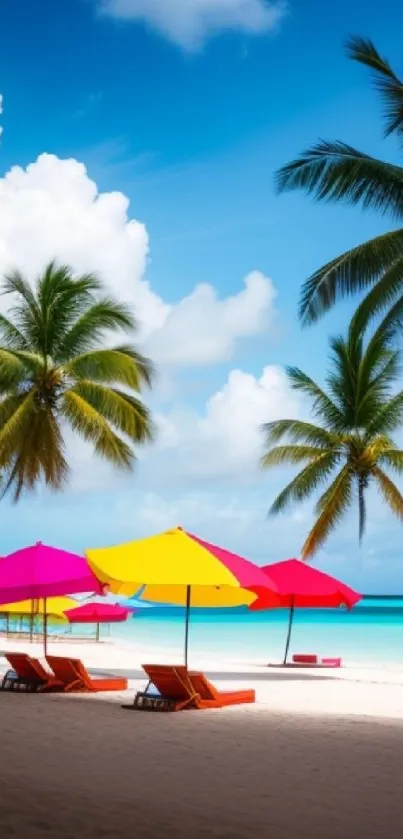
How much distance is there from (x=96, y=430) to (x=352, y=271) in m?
9.26

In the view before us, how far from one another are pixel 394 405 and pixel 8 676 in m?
15.8

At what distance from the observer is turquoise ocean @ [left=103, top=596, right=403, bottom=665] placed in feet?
130

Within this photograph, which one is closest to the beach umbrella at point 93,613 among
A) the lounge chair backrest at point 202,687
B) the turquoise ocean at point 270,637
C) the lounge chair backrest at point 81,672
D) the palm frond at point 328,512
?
the turquoise ocean at point 270,637

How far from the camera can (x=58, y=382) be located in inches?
949

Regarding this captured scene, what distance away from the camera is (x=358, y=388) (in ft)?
90.7

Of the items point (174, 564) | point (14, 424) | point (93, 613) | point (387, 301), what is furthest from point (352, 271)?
point (93, 613)

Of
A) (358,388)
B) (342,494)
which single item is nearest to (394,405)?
(358,388)

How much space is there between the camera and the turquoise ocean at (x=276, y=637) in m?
39.8

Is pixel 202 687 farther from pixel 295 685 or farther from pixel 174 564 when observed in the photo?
pixel 295 685

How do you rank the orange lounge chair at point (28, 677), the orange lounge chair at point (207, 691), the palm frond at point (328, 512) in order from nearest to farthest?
the orange lounge chair at point (207, 691) < the orange lounge chair at point (28, 677) < the palm frond at point (328, 512)

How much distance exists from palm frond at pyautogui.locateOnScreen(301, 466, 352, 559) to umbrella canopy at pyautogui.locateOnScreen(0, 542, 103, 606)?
40.7 feet

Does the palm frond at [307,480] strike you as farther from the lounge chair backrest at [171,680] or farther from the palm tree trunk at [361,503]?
the lounge chair backrest at [171,680]

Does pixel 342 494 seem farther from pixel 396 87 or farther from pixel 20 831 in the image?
pixel 20 831

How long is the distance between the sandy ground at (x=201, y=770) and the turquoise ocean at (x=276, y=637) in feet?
60.2
